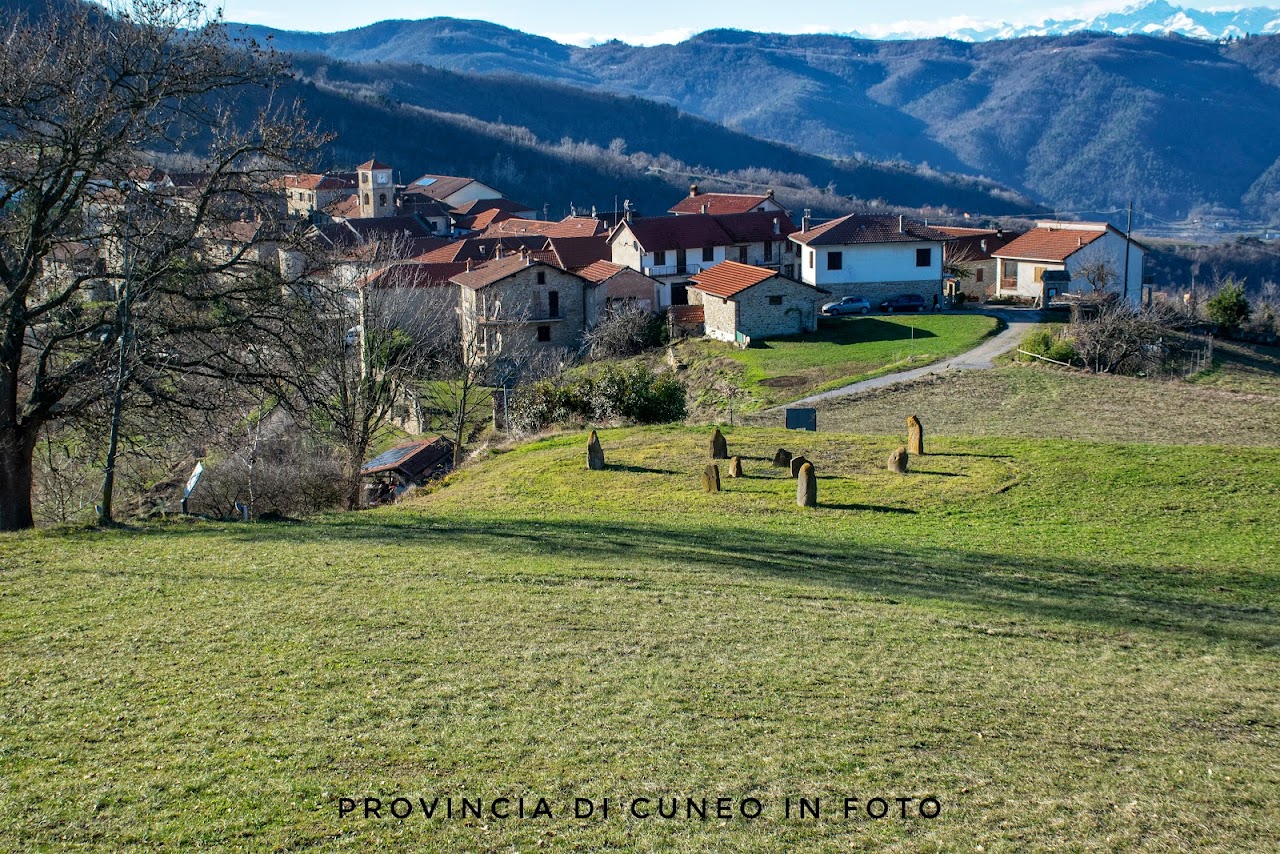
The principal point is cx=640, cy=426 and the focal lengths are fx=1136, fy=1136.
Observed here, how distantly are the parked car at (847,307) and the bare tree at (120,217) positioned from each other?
3979 cm

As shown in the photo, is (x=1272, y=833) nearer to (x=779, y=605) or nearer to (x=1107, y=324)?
(x=779, y=605)

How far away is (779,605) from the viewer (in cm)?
1330

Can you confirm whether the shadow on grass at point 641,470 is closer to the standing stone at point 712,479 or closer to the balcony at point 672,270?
the standing stone at point 712,479

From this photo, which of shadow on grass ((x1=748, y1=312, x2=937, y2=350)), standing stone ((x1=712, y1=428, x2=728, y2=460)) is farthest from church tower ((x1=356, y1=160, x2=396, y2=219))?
standing stone ((x1=712, y1=428, x2=728, y2=460))

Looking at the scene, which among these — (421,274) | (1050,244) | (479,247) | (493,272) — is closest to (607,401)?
(493,272)

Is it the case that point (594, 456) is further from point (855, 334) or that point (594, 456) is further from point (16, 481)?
point (855, 334)

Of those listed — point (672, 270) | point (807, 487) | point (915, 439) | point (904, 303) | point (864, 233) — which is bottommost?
point (807, 487)

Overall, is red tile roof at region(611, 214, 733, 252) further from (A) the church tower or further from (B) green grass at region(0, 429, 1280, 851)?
(B) green grass at region(0, 429, 1280, 851)

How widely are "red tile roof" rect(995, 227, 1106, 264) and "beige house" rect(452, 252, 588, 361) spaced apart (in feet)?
76.6

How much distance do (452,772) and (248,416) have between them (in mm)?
18346

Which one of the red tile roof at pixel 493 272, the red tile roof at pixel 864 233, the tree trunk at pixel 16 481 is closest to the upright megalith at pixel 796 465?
the tree trunk at pixel 16 481

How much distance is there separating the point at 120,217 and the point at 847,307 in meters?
42.8

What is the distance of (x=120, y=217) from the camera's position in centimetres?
1619

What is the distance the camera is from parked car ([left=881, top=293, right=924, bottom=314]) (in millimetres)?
56469
